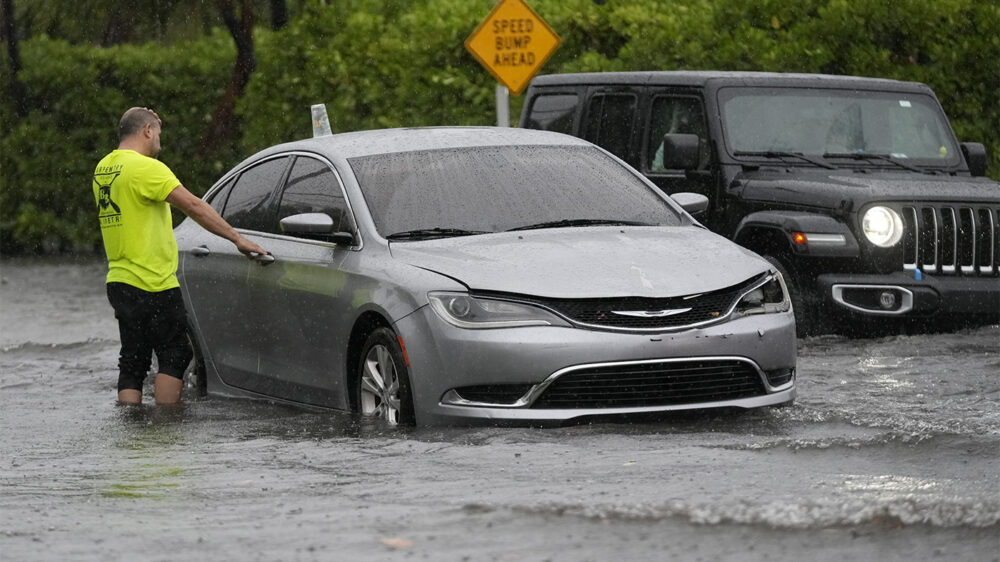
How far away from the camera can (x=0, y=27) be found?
114 feet

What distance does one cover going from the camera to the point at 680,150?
12.7 meters

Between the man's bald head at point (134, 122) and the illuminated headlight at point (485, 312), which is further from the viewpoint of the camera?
the man's bald head at point (134, 122)

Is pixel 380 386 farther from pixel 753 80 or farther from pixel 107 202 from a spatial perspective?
pixel 753 80

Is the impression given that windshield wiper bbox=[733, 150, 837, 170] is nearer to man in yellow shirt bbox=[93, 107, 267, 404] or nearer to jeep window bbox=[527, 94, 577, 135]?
jeep window bbox=[527, 94, 577, 135]

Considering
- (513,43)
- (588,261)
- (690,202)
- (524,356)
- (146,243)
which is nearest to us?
(524,356)

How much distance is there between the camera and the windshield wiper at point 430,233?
9211 millimetres

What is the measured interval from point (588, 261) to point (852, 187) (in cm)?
424

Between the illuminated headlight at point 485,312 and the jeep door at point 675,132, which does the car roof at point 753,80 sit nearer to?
the jeep door at point 675,132

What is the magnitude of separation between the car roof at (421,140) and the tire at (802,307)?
258 cm

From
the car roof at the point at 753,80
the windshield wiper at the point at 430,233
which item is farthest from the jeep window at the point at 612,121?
the windshield wiper at the point at 430,233

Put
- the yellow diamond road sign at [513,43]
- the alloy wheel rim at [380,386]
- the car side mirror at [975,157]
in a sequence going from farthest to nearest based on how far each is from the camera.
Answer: the yellow diamond road sign at [513,43]
the car side mirror at [975,157]
the alloy wheel rim at [380,386]

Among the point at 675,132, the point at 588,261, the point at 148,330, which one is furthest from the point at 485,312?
the point at 675,132

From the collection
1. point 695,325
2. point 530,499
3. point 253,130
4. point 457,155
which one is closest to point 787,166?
point 457,155

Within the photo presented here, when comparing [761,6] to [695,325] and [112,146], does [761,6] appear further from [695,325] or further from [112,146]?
[112,146]
